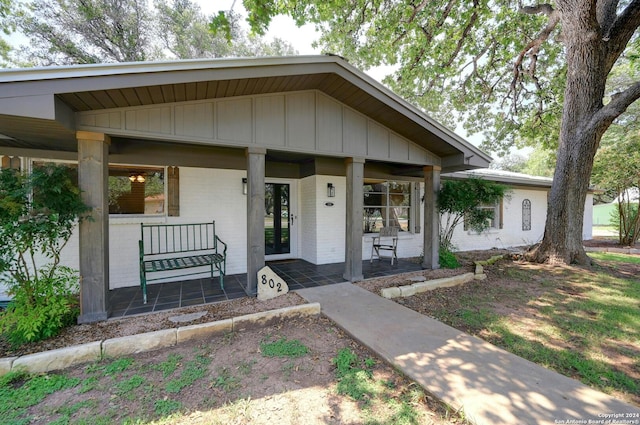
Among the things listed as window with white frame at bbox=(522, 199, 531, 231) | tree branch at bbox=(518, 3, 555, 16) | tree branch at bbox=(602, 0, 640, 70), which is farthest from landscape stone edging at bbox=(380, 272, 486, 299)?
tree branch at bbox=(518, 3, 555, 16)

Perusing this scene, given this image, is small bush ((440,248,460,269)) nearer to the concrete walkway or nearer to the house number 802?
the concrete walkway

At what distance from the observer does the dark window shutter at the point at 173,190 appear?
4.84m

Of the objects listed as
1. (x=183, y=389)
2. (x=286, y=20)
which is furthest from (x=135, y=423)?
(x=286, y=20)

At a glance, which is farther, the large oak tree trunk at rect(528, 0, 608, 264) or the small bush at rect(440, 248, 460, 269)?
the small bush at rect(440, 248, 460, 269)

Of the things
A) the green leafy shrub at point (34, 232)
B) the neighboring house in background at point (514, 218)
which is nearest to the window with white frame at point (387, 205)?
the neighboring house in background at point (514, 218)

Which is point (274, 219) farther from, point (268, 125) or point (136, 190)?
point (268, 125)

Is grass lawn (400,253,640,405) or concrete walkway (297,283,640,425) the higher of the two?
concrete walkway (297,283,640,425)

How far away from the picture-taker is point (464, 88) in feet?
31.7

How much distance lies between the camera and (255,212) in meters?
3.85

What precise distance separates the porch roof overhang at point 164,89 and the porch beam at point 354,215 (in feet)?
3.37

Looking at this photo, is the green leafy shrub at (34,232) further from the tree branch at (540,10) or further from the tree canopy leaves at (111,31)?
the tree branch at (540,10)

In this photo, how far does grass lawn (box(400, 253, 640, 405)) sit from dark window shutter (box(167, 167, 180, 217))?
468 cm

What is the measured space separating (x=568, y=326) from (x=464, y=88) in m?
9.05

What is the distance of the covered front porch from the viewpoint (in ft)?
12.1
